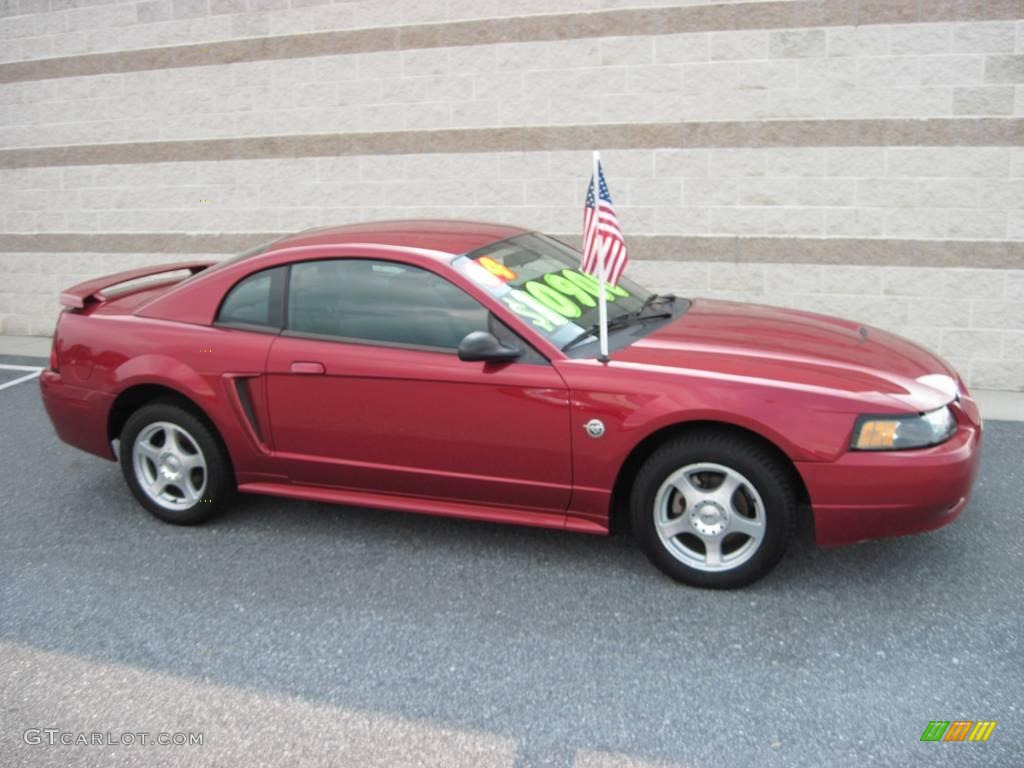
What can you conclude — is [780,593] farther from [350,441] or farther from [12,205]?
[12,205]

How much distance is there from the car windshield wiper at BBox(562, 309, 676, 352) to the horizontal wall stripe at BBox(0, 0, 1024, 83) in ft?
11.5

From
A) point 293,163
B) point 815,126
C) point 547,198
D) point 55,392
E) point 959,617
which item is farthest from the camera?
point 293,163

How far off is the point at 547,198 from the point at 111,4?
4.54 m

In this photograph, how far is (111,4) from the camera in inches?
379

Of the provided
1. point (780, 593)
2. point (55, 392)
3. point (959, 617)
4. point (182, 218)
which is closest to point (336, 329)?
point (55, 392)

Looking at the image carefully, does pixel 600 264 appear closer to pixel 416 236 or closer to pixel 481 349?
pixel 481 349

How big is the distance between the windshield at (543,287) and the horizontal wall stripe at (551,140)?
113 inches

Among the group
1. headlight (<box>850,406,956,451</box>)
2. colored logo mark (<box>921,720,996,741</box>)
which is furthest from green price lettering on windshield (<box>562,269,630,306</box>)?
colored logo mark (<box>921,720,996,741</box>)

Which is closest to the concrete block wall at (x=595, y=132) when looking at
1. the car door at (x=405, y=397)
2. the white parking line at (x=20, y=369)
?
A: the white parking line at (x=20, y=369)

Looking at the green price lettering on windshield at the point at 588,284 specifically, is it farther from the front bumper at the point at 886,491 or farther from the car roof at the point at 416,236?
the front bumper at the point at 886,491

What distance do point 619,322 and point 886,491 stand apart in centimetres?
144

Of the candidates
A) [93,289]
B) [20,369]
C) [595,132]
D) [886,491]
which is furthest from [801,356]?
[20,369]

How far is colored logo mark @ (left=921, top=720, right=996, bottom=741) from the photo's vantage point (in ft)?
10.9

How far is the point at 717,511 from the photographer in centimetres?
423
